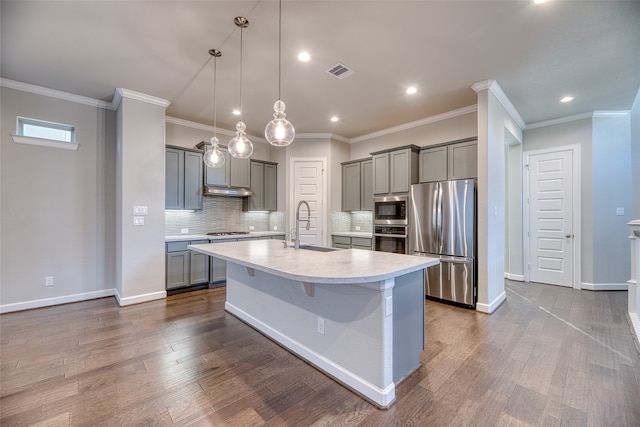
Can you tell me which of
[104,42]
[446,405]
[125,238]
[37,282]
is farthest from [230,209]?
[446,405]

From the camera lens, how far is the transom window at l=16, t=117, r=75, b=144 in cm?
353

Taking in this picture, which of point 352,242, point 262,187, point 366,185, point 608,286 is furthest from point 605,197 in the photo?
point 262,187

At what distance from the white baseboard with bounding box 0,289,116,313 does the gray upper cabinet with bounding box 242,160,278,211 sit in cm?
261

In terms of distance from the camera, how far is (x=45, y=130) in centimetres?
369

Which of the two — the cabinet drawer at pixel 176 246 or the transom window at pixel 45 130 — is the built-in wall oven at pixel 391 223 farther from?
the transom window at pixel 45 130

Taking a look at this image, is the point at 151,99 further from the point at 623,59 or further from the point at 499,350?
the point at 623,59

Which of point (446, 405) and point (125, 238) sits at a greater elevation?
point (125, 238)

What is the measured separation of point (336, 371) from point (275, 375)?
48 centimetres

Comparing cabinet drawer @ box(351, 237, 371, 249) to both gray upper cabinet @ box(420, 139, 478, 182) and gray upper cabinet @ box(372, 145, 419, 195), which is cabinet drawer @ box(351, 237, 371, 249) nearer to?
gray upper cabinet @ box(372, 145, 419, 195)

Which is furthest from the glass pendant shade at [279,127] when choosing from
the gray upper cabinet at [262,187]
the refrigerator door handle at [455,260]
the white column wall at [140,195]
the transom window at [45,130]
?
the transom window at [45,130]

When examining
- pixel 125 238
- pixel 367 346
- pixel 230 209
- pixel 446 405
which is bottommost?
pixel 446 405

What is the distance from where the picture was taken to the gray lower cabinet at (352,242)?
16.6 ft

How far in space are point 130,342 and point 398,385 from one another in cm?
250

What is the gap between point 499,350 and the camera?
8.24 ft
